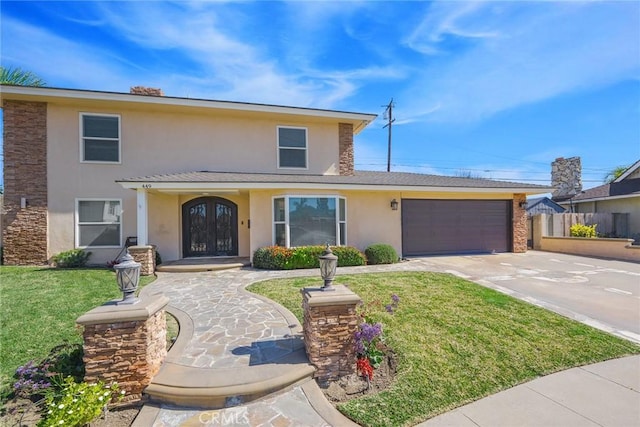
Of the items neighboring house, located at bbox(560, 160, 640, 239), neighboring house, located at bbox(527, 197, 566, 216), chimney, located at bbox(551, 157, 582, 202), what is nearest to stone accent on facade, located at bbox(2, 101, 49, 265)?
neighboring house, located at bbox(527, 197, 566, 216)

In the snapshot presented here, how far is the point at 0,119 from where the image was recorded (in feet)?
34.7

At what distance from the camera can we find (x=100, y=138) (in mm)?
10953

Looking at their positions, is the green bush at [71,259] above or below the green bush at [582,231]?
below

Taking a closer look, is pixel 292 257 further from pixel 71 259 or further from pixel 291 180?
pixel 71 259

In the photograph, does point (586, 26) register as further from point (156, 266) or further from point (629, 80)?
point (156, 266)

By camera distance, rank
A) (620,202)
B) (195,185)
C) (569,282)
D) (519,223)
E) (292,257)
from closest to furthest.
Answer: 1. (569,282)
2. (195,185)
3. (292,257)
4. (519,223)
5. (620,202)

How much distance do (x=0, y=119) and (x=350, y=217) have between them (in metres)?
13.2

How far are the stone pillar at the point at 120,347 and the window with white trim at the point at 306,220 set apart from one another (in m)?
7.27

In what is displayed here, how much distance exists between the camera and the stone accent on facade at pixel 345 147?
43.6ft

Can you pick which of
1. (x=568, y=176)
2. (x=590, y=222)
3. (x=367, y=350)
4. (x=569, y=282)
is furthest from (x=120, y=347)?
(x=568, y=176)

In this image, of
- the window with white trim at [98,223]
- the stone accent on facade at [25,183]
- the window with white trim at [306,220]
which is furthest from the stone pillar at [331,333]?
the stone accent on facade at [25,183]

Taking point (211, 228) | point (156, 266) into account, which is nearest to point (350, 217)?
point (211, 228)

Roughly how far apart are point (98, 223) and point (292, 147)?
7918mm

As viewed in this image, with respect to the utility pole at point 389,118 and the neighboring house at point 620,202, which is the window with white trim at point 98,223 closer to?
the utility pole at point 389,118
